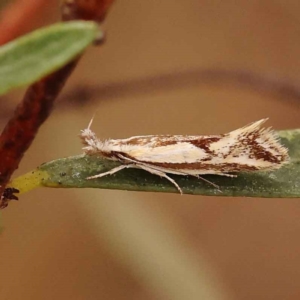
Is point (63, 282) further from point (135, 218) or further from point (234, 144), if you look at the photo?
point (234, 144)

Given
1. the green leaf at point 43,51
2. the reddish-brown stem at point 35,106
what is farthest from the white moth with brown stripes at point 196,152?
the green leaf at point 43,51

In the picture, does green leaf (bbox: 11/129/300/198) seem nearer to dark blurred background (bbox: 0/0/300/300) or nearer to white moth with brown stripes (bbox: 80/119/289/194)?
white moth with brown stripes (bbox: 80/119/289/194)

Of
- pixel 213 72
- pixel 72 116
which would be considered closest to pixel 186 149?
pixel 213 72

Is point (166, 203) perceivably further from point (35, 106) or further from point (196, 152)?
point (35, 106)

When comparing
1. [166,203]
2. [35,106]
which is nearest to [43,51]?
[35,106]

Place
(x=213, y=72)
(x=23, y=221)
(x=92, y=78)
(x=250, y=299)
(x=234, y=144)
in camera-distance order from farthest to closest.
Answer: (x=92, y=78), (x=23, y=221), (x=250, y=299), (x=213, y=72), (x=234, y=144)

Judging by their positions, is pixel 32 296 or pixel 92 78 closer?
pixel 32 296

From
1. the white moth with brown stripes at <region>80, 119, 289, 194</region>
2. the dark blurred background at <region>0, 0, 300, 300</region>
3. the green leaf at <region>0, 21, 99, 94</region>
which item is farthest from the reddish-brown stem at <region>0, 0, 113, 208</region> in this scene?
the dark blurred background at <region>0, 0, 300, 300</region>
